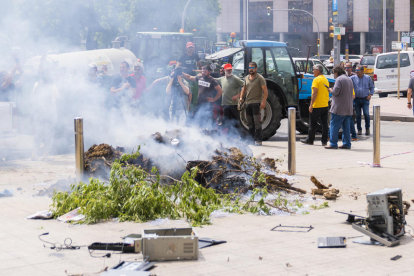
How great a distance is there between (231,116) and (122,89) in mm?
2627

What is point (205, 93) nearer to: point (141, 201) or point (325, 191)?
point (325, 191)

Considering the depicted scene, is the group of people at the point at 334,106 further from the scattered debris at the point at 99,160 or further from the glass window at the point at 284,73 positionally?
the scattered debris at the point at 99,160

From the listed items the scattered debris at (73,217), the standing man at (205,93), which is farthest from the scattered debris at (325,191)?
the standing man at (205,93)

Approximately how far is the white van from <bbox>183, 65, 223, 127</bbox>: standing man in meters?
14.9

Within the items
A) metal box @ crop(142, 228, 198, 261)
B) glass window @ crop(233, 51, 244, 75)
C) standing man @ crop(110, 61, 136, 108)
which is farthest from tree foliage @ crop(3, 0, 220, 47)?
metal box @ crop(142, 228, 198, 261)

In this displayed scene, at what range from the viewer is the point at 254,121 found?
473 inches

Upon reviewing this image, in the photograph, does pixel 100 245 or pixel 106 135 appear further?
pixel 106 135

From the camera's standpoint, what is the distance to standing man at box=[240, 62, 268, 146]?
461 inches

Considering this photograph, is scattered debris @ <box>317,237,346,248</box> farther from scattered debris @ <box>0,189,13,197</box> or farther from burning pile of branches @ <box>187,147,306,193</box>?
scattered debris @ <box>0,189,13,197</box>

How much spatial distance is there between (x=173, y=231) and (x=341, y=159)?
598 cm

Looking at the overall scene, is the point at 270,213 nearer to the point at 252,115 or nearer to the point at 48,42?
the point at 252,115

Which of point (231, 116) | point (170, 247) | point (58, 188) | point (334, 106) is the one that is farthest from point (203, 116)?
point (170, 247)

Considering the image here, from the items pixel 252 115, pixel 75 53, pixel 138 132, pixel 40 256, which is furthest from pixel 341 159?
pixel 75 53

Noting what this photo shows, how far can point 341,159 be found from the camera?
404 inches
